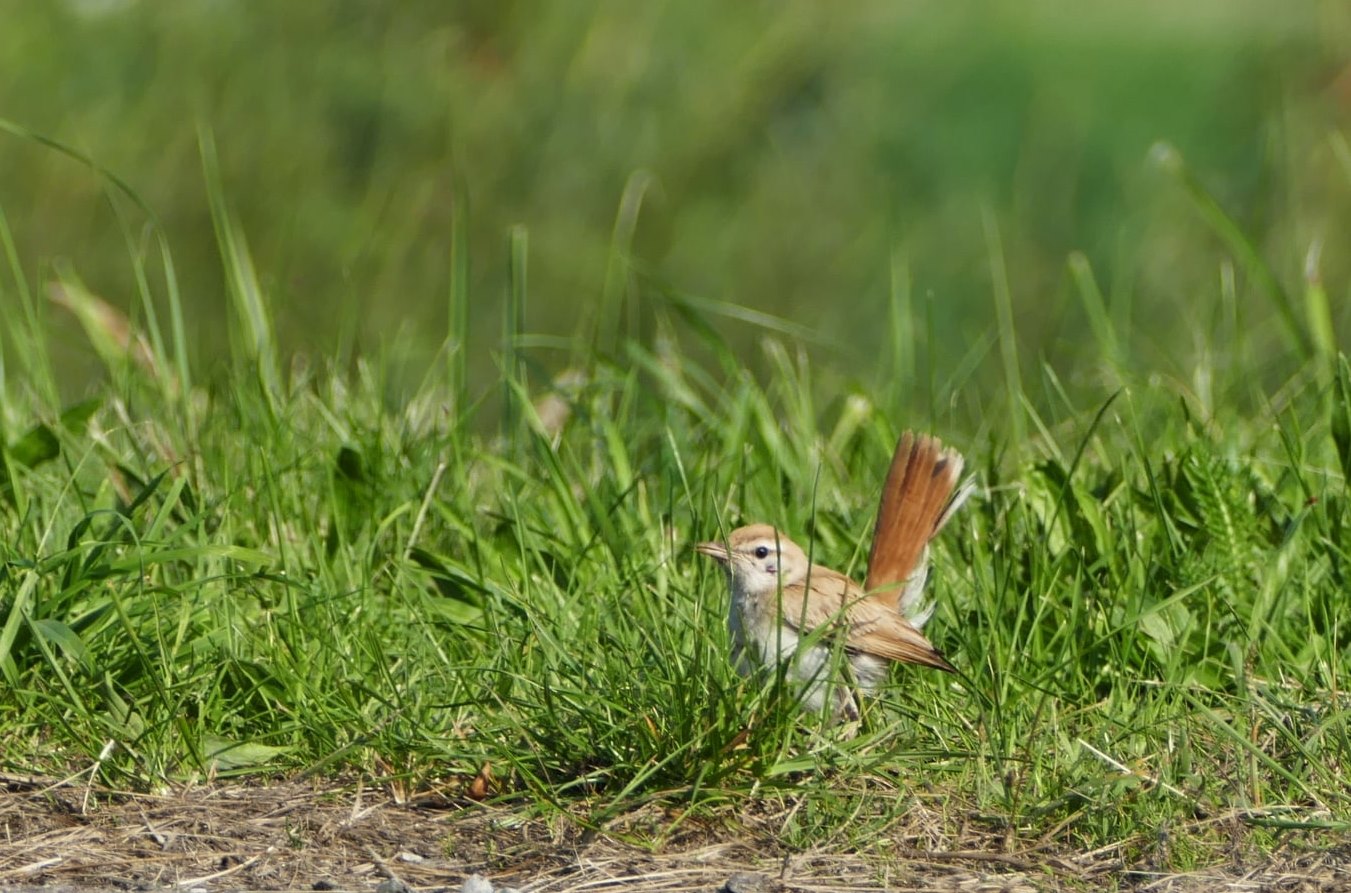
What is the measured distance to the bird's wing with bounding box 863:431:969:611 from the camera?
4.40 metres

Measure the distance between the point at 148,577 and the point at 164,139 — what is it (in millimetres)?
6274

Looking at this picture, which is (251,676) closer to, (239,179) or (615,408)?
(615,408)

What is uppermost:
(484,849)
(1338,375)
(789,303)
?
(1338,375)

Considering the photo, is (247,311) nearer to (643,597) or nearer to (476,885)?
(643,597)

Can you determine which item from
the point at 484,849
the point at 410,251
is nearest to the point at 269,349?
the point at 484,849

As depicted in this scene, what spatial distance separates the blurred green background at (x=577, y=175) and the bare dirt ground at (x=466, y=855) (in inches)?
170

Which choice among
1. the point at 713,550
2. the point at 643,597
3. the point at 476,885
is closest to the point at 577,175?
the point at 713,550

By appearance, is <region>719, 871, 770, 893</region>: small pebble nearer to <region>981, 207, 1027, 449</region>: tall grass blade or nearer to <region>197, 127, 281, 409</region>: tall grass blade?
<region>981, 207, 1027, 449</region>: tall grass blade

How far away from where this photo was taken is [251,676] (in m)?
3.84

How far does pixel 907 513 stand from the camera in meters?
4.40

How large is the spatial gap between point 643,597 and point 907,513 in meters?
0.78

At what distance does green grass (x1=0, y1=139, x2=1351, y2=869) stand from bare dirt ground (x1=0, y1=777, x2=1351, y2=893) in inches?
2.5

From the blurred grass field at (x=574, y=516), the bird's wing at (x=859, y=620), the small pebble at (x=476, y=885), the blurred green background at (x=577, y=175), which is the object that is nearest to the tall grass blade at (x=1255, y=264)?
the blurred grass field at (x=574, y=516)

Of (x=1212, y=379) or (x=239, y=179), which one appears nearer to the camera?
(x=1212, y=379)
